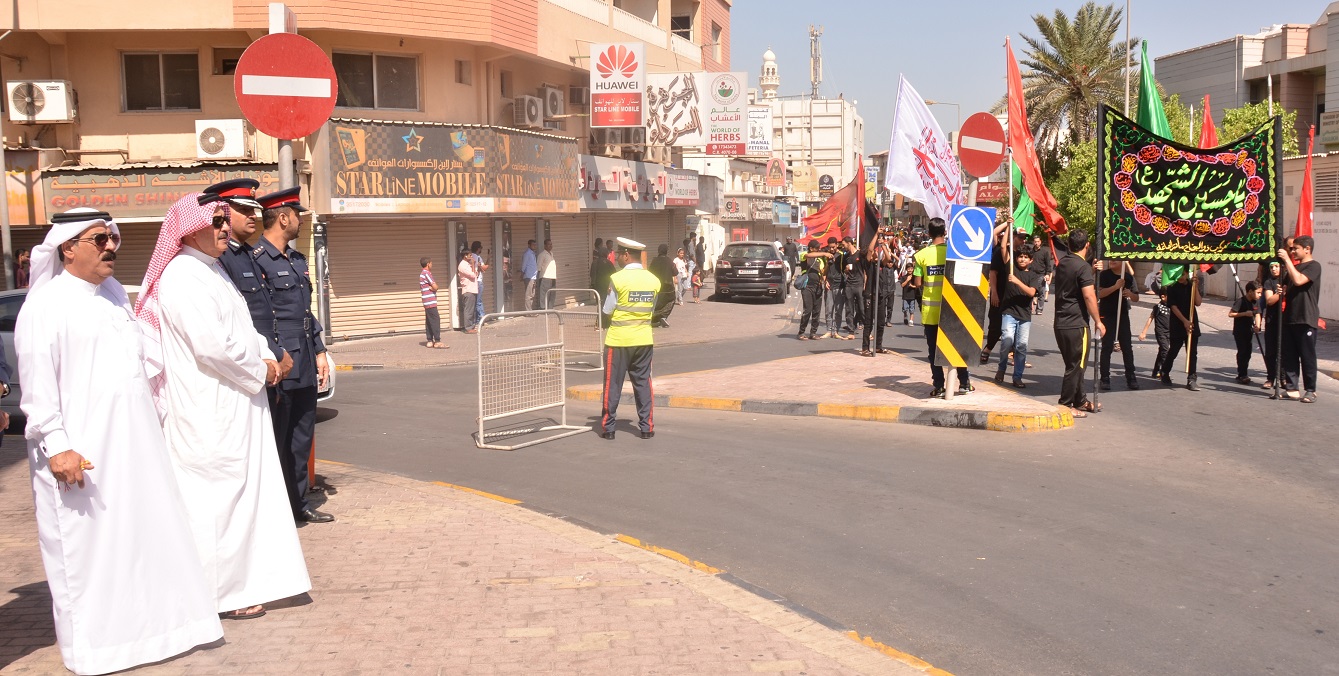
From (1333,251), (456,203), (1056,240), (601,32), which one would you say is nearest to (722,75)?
(601,32)

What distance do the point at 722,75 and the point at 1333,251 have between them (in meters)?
16.3

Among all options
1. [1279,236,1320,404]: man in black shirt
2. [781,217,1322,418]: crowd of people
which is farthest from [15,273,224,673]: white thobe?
[1279,236,1320,404]: man in black shirt

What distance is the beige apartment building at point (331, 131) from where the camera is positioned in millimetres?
21344

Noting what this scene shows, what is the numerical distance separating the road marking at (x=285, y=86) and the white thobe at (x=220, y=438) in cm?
277

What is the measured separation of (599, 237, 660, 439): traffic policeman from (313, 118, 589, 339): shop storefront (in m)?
13.1

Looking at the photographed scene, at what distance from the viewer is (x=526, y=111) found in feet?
86.9

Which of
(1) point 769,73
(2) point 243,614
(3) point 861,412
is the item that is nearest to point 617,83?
(3) point 861,412

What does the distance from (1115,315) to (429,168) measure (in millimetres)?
14365

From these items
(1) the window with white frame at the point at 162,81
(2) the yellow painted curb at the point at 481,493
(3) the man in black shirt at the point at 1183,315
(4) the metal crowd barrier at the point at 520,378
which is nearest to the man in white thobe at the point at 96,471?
(2) the yellow painted curb at the point at 481,493

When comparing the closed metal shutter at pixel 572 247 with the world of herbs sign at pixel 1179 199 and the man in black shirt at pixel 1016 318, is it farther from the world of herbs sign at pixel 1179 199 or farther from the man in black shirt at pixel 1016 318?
the world of herbs sign at pixel 1179 199

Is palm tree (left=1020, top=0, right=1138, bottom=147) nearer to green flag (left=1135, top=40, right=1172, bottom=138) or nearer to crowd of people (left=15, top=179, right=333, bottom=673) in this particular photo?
green flag (left=1135, top=40, right=1172, bottom=138)

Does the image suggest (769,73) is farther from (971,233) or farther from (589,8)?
(971,233)

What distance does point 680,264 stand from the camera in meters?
32.1

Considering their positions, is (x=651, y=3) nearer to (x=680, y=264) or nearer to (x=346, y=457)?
(x=680, y=264)
